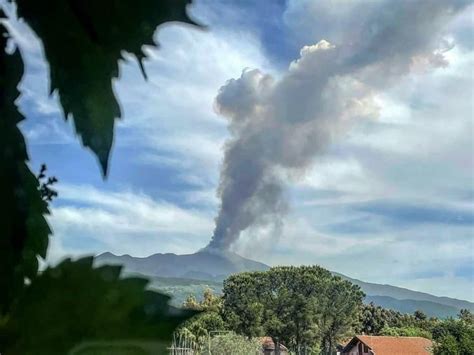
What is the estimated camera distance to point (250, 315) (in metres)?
18.9

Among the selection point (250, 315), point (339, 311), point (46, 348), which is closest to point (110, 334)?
point (46, 348)

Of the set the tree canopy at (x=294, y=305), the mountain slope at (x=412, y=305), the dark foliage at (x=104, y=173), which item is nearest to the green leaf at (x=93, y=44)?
the dark foliage at (x=104, y=173)

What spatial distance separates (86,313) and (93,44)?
0.05 m

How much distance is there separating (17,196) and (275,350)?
2018cm

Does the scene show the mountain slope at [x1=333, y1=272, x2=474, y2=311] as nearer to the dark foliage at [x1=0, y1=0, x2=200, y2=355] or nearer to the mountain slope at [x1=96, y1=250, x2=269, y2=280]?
the mountain slope at [x1=96, y1=250, x2=269, y2=280]

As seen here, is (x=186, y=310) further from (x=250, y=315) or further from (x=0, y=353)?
(x=250, y=315)

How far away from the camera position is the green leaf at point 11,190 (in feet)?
0.33

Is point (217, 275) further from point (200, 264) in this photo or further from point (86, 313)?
point (86, 313)

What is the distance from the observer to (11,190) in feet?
0.34

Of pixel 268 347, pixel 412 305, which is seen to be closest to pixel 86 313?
pixel 268 347

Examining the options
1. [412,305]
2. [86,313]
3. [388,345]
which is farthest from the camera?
[412,305]

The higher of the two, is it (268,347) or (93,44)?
(268,347)

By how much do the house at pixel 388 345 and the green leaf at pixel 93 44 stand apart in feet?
64.2

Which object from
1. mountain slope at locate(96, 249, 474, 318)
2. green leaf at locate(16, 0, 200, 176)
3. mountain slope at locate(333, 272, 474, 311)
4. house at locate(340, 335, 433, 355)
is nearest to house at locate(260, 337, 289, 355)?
house at locate(340, 335, 433, 355)
